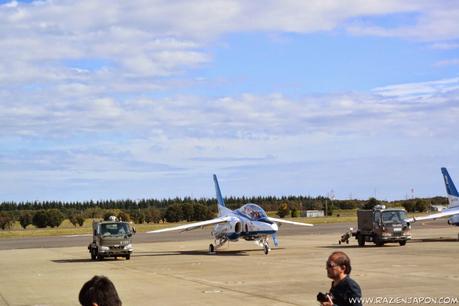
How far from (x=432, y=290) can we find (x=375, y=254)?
14.8 m

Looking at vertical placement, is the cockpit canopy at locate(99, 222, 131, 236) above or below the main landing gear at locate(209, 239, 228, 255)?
above

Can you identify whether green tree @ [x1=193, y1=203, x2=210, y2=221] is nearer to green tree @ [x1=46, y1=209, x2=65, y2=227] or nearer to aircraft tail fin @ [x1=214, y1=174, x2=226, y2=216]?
green tree @ [x1=46, y1=209, x2=65, y2=227]

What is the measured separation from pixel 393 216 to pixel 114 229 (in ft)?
48.2

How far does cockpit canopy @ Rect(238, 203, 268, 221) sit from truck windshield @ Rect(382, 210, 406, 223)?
22.1 ft

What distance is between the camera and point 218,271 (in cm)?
2650

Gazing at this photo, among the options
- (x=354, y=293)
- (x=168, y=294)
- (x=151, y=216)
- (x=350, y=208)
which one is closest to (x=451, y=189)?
(x=168, y=294)

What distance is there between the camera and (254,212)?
3738 centimetres

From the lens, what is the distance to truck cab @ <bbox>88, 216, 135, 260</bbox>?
35625mm

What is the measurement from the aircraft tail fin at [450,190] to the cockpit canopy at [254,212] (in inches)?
627

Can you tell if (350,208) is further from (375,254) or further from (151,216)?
(375,254)

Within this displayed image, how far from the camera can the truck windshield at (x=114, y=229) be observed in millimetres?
36084

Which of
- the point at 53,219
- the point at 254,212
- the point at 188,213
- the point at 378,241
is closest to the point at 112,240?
the point at 254,212

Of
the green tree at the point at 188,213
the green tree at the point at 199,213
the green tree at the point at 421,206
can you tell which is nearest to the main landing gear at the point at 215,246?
the green tree at the point at 199,213

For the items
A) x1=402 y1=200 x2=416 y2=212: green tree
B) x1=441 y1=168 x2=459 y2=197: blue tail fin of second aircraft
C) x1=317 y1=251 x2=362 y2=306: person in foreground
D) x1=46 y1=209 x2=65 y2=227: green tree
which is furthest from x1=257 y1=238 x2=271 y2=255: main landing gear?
x1=402 y1=200 x2=416 y2=212: green tree
